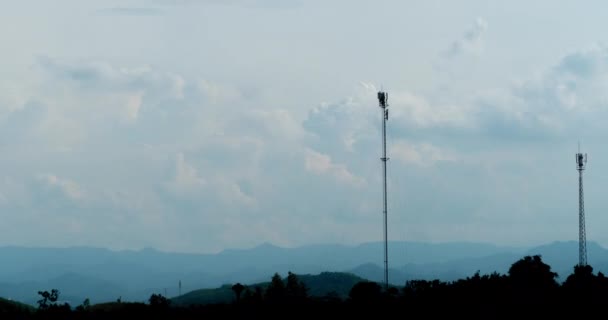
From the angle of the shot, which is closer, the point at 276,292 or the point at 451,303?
the point at 451,303

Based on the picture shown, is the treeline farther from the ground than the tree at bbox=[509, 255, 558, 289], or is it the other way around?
the tree at bbox=[509, 255, 558, 289]

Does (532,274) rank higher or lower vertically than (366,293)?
higher

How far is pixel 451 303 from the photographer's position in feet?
347

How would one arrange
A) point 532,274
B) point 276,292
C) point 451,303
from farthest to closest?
point 276,292 → point 532,274 → point 451,303

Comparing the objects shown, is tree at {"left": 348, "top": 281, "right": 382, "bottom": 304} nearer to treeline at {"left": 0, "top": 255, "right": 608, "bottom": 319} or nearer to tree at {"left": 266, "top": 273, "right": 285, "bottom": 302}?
treeline at {"left": 0, "top": 255, "right": 608, "bottom": 319}

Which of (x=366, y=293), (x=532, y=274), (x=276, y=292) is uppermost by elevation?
(x=532, y=274)

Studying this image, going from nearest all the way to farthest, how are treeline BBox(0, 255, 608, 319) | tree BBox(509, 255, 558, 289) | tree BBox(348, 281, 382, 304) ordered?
treeline BBox(0, 255, 608, 319), tree BBox(348, 281, 382, 304), tree BBox(509, 255, 558, 289)

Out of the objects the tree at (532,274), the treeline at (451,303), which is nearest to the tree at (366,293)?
the treeline at (451,303)

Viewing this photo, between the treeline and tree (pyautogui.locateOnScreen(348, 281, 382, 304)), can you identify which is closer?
the treeline

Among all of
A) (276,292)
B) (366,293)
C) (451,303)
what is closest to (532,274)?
(366,293)

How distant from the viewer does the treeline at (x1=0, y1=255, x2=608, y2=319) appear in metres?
96.8

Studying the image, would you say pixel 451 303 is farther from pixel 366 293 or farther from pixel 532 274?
pixel 532 274

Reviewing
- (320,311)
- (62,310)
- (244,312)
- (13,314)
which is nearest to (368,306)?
(320,311)

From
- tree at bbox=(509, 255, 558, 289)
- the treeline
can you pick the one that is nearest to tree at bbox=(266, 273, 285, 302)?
Answer: the treeline
